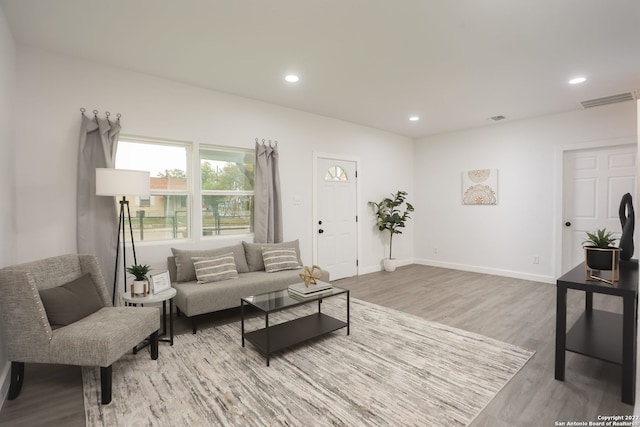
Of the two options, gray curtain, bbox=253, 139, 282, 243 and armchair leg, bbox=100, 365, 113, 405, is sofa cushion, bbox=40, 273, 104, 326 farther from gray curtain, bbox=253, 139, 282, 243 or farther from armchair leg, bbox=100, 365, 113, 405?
gray curtain, bbox=253, 139, 282, 243

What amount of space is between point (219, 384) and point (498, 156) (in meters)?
5.47

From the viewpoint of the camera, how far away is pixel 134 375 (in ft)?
7.70

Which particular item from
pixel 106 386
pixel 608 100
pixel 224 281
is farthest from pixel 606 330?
pixel 106 386

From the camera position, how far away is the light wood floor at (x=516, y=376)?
192 centimetres

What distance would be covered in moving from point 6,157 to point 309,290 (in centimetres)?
261

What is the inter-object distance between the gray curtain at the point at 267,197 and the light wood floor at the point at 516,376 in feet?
3.67

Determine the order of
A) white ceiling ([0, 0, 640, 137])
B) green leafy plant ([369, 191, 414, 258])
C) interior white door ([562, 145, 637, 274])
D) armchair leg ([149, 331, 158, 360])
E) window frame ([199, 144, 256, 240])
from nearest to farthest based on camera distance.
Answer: white ceiling ([0, 0, 640, 137]) < armchair leg ([149, 331, 158, 360]) < window frame ([199, 144, 256, 240]) < interior white door ([562, 145, 637, 274]) < green leafy plant ([369, 191, 414, 258])

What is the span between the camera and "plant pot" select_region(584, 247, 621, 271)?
2164 mm

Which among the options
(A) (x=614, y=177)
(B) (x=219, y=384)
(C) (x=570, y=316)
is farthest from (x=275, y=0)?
(A) (x=614, y=177)

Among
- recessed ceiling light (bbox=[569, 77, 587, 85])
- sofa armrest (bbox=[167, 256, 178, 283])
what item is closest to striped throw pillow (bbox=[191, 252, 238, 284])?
sofa armrest (bbox=[167, 256, 178, 283])

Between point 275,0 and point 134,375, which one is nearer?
point 275,0

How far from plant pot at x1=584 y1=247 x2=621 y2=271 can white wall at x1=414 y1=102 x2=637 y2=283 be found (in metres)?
3.18

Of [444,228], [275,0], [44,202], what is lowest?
[444,228]

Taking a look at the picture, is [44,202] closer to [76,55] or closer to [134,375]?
[76,55]
